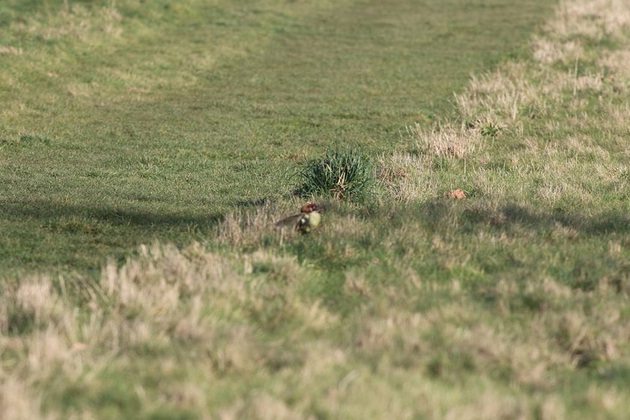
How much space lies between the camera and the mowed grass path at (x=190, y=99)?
30.3ft

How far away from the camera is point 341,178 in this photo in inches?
379

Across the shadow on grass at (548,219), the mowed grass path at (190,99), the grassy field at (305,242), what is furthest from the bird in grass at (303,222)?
the shadow on grass at (548,219)

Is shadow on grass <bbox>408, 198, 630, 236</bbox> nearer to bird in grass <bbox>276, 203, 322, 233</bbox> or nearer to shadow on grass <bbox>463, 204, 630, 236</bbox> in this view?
shadow on grass <bbox>463, 204, 630, 236</bbox>

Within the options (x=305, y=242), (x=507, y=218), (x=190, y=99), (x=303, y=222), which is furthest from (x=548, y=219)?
(x=190, y=99)

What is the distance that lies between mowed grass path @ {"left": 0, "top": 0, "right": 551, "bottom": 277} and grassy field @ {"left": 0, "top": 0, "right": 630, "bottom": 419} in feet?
0.20

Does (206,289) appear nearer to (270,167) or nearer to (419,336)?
(419,336)

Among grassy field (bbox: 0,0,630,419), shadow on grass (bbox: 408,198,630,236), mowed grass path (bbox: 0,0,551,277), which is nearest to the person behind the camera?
grassy field (bbox: 0,0,630,419)

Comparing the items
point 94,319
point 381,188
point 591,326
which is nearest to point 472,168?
point 381,188

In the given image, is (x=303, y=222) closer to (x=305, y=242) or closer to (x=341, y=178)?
(x=305, y=242)

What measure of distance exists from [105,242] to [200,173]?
3601mm

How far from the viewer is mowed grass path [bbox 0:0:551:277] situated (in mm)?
9227

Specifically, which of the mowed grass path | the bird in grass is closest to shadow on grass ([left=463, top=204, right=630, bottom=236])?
the bird in grass

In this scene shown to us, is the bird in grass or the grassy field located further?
the bird in grass

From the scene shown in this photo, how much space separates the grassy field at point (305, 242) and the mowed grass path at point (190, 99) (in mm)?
61
